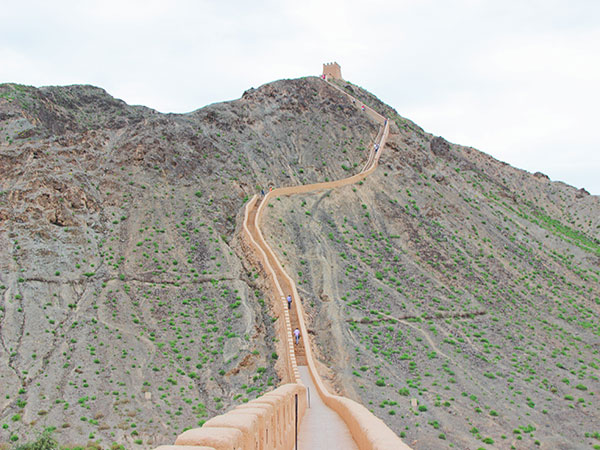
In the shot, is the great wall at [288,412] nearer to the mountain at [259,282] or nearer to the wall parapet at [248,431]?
the wall parapet at [248,431]

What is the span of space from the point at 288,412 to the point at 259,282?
16.3 m

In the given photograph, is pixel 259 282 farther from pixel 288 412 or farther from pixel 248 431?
pixel 248 431

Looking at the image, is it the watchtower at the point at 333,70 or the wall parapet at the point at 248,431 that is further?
the watchtower at the point at 333,70

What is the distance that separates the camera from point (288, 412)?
11.1 meters

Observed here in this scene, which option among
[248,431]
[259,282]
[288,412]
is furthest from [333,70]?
[248,431]

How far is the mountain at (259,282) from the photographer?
63.8 ft

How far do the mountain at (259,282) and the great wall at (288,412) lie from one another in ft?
3.08

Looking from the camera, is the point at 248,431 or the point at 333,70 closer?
the point at 248,431

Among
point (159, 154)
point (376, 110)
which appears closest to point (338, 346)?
point (159, 154)

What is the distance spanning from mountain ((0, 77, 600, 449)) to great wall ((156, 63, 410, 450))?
94cm

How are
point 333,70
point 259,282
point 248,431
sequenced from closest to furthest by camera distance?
point 248,431
point 259,282
point 333,70

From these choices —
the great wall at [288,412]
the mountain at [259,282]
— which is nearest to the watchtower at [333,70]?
the mountain at [259,282]

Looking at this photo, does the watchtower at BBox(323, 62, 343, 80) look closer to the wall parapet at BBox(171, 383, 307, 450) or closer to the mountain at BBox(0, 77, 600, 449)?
the mountain at BBox(0, 77, 600, 449)

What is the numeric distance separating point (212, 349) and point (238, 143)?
917 inches
